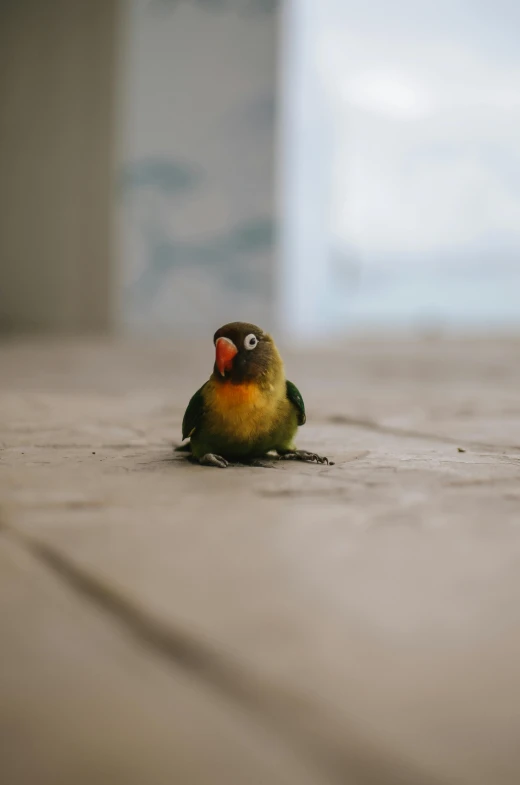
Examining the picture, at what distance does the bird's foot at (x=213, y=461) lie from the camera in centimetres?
97

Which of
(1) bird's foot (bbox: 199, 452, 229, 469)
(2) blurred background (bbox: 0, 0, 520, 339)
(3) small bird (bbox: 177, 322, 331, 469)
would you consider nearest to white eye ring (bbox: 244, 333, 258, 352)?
(3) small bird (bbox: 177, 322, 331, 469)

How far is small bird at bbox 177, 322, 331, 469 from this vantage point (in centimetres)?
93

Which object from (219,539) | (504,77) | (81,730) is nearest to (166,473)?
(219,539)

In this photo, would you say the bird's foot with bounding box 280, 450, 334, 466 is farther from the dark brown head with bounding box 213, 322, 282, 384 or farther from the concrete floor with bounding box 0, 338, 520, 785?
the dark brown head with bounding box 213, 322, 282, 384

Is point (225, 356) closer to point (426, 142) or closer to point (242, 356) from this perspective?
point (242, 356)

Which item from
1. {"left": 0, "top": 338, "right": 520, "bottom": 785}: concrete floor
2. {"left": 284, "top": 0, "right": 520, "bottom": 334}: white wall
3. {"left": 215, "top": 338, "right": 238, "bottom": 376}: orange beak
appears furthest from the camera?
{"left": 284, "top": 0, "right": 520, "bottom": 334}: white wall

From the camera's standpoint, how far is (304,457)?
1.03 meters

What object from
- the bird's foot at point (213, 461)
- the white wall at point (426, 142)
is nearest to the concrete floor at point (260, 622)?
the bird's foot at point (213, 461)

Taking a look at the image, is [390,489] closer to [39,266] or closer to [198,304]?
[198,304]

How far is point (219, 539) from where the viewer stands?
611 millimetres

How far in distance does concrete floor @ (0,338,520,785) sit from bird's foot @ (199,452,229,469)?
0.02m

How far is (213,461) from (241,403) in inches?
3.6

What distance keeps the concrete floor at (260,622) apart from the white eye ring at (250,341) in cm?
15

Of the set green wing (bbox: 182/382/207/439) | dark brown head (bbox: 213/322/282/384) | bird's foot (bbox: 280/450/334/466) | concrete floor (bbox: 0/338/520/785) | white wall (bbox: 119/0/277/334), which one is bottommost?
bird's foot (bbox: 280/450/334/466)
